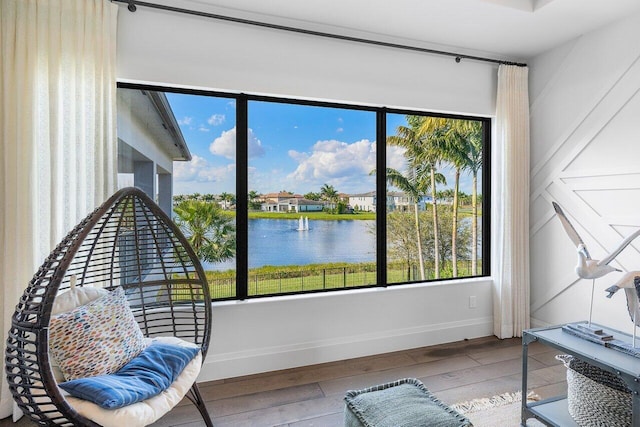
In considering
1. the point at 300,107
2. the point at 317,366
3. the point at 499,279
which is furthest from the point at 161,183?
the point at 499,279

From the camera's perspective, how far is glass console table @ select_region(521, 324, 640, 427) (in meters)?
1.41

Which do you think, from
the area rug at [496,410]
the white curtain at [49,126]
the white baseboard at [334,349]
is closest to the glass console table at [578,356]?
the area rug at [496,410]

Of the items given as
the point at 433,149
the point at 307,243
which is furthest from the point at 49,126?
the point at 433,149

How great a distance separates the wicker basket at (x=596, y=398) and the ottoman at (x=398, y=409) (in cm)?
81

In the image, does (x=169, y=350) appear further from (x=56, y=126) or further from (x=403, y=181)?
(x=403, y=181)

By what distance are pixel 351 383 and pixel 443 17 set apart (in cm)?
267

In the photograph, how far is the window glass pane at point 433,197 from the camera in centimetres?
298

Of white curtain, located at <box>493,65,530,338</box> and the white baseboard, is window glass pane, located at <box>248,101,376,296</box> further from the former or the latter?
white curtain, located at <box>493,65,530,338</box>

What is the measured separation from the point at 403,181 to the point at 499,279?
1262 mm

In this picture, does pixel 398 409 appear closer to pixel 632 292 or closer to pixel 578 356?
pixel 578 356

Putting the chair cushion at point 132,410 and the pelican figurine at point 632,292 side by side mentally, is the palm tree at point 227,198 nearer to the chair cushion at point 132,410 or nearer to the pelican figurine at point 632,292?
the chair cushion at point 132,410

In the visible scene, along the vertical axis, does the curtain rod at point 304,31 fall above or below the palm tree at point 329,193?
above

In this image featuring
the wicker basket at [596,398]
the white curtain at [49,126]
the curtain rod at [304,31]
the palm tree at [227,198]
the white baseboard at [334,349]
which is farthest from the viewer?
the palm tree at [227,198]

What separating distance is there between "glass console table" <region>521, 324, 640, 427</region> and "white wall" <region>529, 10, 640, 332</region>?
1094 millimetres
